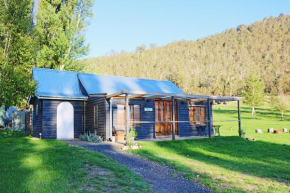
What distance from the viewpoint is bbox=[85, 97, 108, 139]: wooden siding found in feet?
50.7

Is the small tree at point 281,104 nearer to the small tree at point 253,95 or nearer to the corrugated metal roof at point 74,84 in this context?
the small tree at point 253,95

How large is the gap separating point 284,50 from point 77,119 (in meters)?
108

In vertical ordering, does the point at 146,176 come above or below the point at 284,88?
below

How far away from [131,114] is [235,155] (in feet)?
22.5

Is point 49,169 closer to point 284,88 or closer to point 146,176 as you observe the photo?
point 146,176

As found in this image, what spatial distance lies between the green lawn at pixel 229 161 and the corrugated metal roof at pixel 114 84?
19.1 ft

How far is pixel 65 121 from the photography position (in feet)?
53.9

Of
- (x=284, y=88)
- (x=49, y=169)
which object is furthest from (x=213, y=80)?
(x=49, y=169)

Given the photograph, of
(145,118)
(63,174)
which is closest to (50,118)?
(145,118)

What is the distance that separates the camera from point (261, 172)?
895cm

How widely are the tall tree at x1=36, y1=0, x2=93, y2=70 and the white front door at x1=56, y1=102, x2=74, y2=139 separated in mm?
11135

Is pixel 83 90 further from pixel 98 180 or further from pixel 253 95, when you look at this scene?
pixel 253 95

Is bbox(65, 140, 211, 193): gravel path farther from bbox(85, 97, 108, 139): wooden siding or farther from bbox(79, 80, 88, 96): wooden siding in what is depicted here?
bbox(79, 80, 88, 96): wooden siding

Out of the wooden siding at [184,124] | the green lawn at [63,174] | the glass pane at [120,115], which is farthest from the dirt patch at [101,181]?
the wooden siding at [184,124]
